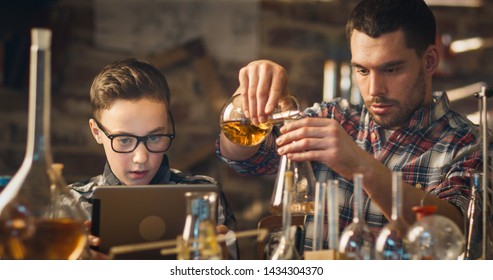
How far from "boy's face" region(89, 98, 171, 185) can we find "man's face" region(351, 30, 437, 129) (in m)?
0.51

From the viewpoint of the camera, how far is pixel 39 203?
4.18 feet

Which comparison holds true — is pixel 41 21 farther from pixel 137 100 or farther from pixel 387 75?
pixel 387 75

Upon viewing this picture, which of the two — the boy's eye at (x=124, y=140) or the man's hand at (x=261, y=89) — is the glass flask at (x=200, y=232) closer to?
the man's hand at (x=261, y=89)

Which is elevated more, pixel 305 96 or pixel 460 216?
pixel 305 96

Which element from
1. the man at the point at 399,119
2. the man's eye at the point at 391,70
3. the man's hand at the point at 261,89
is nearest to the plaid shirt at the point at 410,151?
the man at the point at 399,119

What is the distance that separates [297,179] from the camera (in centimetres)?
150

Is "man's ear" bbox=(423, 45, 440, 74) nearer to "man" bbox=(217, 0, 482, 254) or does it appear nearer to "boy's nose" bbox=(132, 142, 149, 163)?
"man" bbox=(217, 0, 482, 254)

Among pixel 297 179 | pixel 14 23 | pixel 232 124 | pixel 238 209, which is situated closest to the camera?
pixel 297 179

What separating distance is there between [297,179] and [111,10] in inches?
70.8

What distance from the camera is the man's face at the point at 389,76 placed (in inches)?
85.4

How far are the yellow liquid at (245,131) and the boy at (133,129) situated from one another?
41 cm

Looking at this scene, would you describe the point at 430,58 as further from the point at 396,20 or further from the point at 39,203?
the point at 39,203

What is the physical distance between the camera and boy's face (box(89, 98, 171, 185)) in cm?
210
